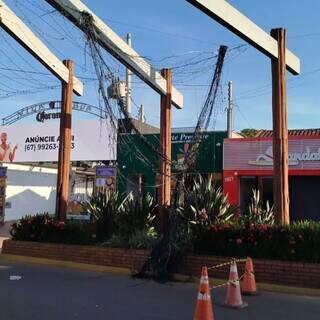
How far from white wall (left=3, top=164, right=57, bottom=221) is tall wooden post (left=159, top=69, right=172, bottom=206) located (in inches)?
709

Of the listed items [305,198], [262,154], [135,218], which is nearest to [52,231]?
[135,218]

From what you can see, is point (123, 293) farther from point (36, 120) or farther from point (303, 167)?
point (36, 120)

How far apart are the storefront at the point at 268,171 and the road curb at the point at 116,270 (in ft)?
35.7

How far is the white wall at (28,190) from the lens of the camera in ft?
109

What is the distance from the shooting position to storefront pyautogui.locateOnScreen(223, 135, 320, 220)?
2298 cm

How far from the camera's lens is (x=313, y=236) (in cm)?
1111

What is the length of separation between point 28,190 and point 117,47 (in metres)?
21.2

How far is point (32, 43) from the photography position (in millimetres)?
15875

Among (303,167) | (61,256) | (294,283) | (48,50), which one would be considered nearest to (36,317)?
(294,283)

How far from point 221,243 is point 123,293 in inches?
104

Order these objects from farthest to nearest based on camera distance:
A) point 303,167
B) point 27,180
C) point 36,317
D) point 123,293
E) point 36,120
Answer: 1. point 27,180
2. point 36,120
3. point 303,167
4. point 123,293
5. point 36,317

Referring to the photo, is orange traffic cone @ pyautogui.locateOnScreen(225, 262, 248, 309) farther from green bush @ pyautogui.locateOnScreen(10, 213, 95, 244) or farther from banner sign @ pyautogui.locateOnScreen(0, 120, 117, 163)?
banner sign @ pyautogui.locateOnScreen(0, 120, 117, 163)

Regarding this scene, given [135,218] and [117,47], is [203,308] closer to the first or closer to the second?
[135,218]

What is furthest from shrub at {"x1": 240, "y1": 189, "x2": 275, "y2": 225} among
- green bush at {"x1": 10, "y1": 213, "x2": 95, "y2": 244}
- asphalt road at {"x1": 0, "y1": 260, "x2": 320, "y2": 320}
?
green bush at {"x1": 10, "y1": 213, "x2": 95, "y2": 244}
